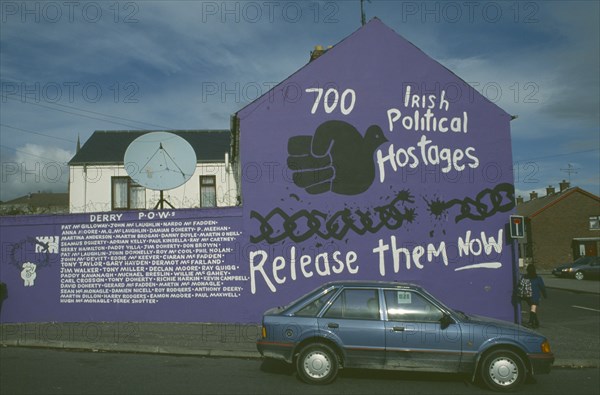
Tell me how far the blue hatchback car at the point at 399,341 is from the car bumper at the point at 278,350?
0.02 m

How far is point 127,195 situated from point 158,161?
12799mm

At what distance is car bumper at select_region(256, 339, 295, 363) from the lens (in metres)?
8.07

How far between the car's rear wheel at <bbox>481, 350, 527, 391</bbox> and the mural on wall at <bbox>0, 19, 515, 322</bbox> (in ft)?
20.2

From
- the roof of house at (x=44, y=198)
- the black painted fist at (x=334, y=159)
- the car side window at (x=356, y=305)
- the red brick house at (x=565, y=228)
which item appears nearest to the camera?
the car side window at (x=356, y=305)

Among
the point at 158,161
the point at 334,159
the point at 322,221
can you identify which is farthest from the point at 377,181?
the point at 158,161

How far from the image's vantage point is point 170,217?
45.4 feet

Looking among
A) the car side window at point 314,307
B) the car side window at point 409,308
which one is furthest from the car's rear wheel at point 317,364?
the car side window at point 409,308

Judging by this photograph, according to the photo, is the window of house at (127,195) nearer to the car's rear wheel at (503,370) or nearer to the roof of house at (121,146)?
the roof of house at (121,146)

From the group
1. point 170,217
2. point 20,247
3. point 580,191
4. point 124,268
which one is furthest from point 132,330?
point 580,191

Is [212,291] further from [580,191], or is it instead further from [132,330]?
[580,191]

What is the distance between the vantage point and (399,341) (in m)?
7.97

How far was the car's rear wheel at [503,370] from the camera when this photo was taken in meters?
7.78

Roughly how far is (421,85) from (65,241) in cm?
1058

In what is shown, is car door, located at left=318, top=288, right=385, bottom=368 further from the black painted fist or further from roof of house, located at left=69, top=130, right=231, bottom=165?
roof of house, located at left=69, top=130, right=231, bottom=165
